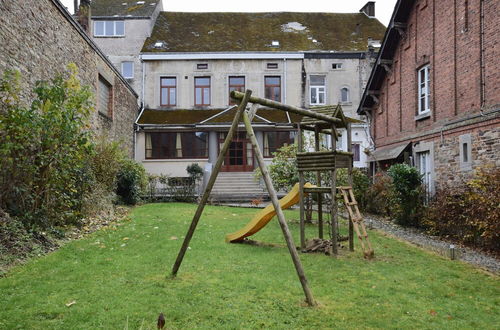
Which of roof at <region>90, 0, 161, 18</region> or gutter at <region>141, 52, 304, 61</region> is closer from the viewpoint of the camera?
gutter at <region>141, 52, 304, 61</region>

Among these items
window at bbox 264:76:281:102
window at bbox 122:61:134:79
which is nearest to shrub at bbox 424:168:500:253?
window at bbox 264:76:281:102

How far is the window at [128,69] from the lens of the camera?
27772mm

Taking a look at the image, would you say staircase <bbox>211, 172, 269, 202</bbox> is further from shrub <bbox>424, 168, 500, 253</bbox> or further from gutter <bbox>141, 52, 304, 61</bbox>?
shrub <bbox>424, 168, 500, 253</bbox>

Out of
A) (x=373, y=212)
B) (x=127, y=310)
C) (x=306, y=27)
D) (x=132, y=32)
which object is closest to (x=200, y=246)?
(x=127, y=310)

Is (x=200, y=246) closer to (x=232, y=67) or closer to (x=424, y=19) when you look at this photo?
(x=424, y=19)

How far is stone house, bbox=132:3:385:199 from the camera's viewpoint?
25.4 m

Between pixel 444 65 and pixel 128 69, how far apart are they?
69.7 ft

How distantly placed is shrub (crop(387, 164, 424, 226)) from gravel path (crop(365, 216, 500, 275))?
44cm

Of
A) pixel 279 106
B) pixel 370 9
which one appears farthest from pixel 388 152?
pixel 370 9

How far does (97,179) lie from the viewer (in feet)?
42.5

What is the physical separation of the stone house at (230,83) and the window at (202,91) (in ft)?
0.22

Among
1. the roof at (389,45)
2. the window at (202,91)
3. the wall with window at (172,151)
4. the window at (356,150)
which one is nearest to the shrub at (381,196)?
the roof at (389,45)

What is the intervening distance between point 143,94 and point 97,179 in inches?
594

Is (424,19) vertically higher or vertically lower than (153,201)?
higher
